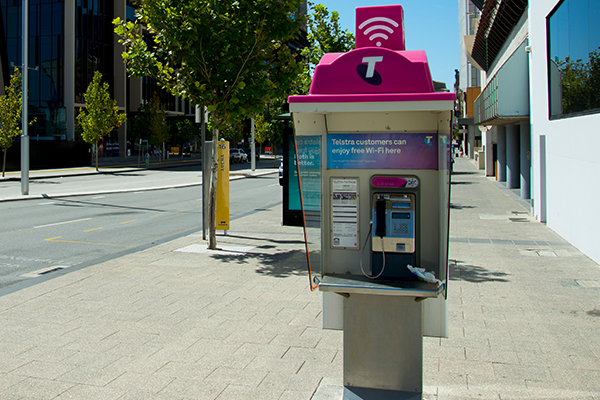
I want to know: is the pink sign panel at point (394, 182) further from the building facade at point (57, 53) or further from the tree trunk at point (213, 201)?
the building facade at point (57, 53)

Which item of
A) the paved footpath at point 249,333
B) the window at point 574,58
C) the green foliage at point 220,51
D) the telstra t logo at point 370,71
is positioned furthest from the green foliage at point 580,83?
the telstra t logo at point 370,71

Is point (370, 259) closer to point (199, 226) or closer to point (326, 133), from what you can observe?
point (326, 133)

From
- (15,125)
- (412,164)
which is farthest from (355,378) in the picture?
(15,125)

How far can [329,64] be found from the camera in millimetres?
3803

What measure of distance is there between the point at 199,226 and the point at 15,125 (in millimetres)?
22098

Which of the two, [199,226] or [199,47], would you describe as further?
[199,226]

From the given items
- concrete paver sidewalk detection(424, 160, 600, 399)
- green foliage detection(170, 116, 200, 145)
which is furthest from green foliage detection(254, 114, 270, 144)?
concrete paver sidewalk detection(424, 160, 600, 399)

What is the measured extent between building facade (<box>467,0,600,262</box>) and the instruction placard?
6.87 meters

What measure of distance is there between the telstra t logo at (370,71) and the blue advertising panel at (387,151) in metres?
0.59

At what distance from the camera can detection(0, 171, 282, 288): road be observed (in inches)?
395

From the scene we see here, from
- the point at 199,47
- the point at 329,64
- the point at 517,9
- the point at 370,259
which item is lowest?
the point at 370,259

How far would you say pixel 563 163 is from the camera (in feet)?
40.1

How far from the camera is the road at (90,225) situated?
1002 cm

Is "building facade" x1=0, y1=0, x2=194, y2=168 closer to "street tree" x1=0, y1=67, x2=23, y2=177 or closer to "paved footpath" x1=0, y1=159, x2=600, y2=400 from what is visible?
"street tree" x1=0, y1=67, x2=23, y2=177
